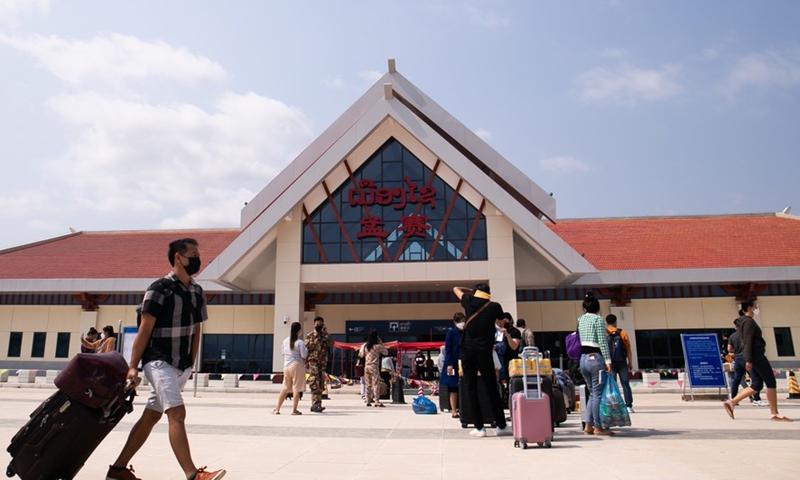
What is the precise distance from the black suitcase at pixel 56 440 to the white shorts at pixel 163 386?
→ 34 centimetres

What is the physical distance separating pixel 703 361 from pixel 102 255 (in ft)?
89.3

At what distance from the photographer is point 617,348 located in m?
9.88

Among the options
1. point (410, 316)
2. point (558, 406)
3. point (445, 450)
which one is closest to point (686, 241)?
point (410, 316)

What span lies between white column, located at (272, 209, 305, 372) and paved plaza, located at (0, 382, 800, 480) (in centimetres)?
1160

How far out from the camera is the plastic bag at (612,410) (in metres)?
6.87

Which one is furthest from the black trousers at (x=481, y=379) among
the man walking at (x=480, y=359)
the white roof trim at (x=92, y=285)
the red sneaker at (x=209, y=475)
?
the white roof trim at (x=92, y=285)

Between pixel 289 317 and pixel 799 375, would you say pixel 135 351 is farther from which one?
pixel 799 375

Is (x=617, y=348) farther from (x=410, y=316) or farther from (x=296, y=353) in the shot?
(x=410, y=316)

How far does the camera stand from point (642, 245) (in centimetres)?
2623

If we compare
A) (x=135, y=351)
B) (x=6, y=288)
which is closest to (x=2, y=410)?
(x=135, y=351)

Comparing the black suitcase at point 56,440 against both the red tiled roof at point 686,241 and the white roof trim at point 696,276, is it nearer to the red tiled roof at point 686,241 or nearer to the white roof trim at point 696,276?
the white roof trim at point 696,276

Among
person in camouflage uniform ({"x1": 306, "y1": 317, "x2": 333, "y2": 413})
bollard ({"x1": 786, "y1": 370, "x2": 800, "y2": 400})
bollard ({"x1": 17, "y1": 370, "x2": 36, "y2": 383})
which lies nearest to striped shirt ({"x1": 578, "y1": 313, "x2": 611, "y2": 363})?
person in camouflage uniform ({"x1": 306, "y1": 317, "x2": 333, "y2": 413})

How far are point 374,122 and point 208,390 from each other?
10620 millimetres

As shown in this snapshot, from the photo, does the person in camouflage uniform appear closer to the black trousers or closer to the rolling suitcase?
the black trousers
